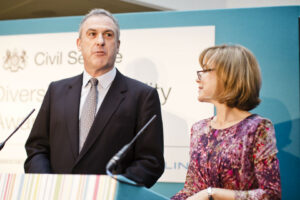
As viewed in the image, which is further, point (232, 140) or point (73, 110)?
Answer: point (73, 110)

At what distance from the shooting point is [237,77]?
1.92 meters

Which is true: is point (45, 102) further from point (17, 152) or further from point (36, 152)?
point (17, 152)

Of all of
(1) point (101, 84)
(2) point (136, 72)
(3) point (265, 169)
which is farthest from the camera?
(2) point (136, 72)

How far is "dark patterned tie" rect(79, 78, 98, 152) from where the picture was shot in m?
2.04

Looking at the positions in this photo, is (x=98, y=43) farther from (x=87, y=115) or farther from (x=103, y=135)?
(x=103, y=135)

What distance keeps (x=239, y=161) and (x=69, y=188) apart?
0.82m

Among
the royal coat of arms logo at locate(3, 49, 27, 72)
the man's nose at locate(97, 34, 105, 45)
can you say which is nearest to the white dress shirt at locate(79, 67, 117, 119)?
the man's nose at locate(97, 34, 105, 45)

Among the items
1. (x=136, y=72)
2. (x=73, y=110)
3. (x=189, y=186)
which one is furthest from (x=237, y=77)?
(x=136, y=72)

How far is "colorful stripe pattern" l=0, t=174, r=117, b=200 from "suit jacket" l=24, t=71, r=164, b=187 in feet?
1.72

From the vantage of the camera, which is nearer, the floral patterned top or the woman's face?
the floral patterned top

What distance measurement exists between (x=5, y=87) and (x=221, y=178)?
2486mm

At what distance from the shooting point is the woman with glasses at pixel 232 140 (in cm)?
173

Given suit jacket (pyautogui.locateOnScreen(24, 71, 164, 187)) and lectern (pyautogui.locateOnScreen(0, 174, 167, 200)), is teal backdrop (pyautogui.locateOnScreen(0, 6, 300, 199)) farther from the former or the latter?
lectern (pyautogui.locateOnScreen(0, 174, 167, 200))

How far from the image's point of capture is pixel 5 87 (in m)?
3.71
